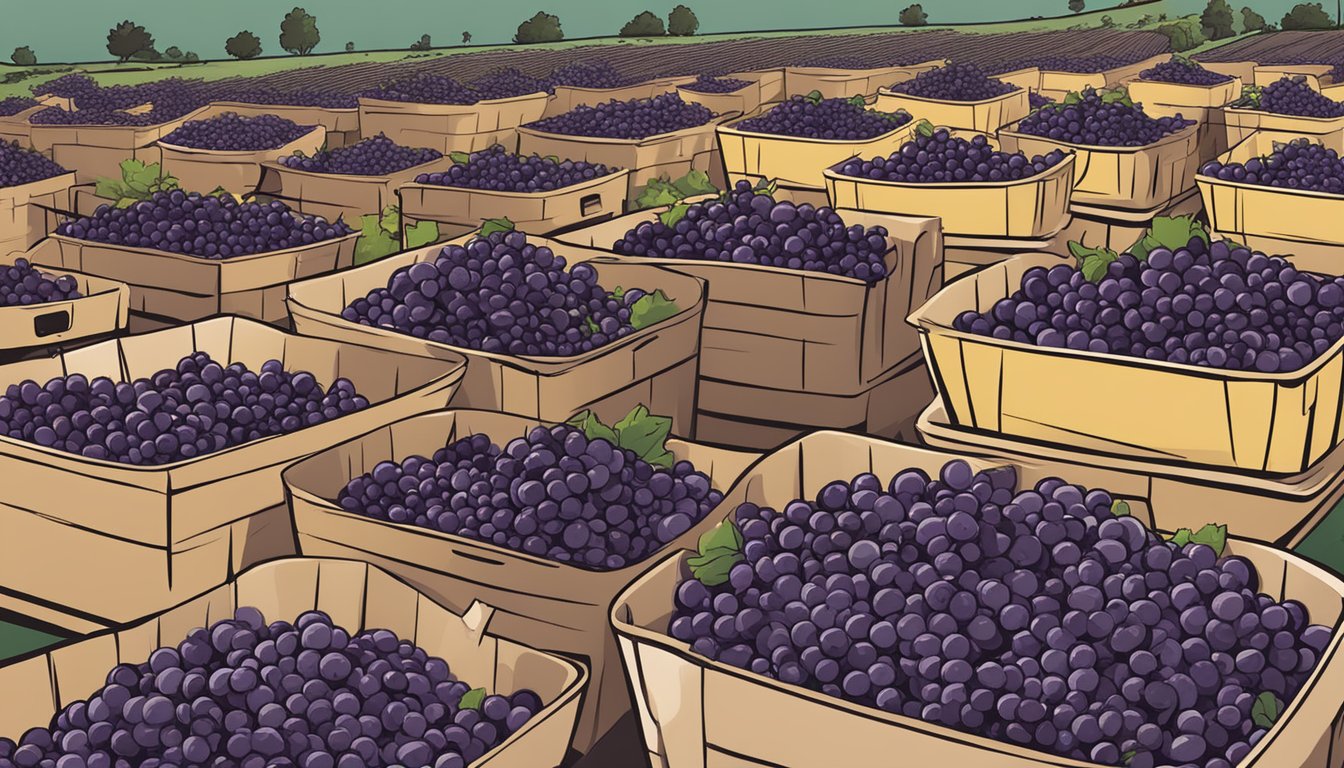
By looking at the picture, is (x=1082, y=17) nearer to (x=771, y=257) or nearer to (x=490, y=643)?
(x=771, y=257)

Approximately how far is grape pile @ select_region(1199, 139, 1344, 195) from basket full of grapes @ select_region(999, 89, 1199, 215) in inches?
15.1

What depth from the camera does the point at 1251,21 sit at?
68.4 ft

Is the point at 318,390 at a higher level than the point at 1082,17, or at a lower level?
lower

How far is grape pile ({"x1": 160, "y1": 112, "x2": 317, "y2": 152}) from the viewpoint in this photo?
5488 millimetres

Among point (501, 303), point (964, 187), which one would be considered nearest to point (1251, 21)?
point (964, 187)

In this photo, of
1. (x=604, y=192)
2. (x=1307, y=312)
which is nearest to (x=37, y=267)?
(x=604, y=192)

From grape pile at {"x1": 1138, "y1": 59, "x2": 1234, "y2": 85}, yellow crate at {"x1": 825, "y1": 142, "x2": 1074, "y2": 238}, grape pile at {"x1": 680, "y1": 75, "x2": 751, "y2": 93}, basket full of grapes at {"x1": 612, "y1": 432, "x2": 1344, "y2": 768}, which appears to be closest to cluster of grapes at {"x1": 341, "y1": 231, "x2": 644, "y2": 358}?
basket full of grapes at {"x1": 612, "y1": 432, "x2": 1344, "y2": 768}

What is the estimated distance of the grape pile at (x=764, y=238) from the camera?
9.21 feet

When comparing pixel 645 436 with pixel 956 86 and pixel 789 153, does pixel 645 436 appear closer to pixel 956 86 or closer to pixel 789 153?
pixel 789 153

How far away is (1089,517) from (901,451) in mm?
347

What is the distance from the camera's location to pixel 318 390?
228 cm

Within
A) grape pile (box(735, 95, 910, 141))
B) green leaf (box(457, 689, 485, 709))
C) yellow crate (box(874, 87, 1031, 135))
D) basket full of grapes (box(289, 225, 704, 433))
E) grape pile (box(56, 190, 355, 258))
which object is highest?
yellow crate (box(874, 87, 1031, 135))

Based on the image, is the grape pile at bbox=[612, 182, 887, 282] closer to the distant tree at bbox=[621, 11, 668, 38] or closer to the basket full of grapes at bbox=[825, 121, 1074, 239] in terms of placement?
the basket full of grapes at bbox=[825, 121, 1074, 239]

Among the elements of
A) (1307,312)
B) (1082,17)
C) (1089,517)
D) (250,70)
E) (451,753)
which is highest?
(1082,17)
